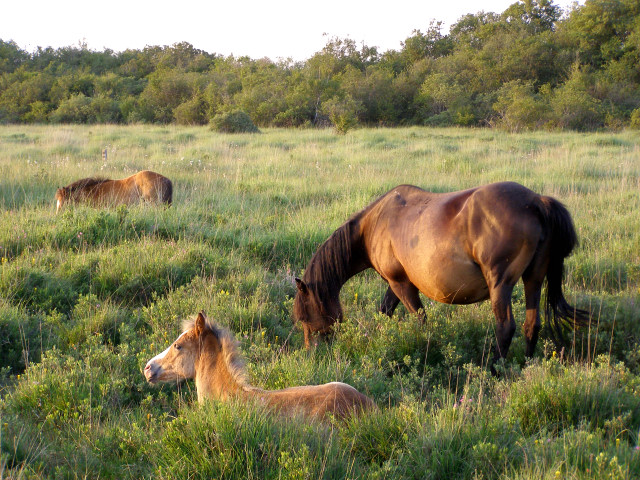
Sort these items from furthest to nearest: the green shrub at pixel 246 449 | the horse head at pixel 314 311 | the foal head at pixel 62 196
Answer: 1. the foal head at pixel 62 196
2. the horse head at pixel 314 311
3. the green shrub at pixel 246 449

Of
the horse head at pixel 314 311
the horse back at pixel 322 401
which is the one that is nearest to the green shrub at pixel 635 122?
the horse head at pixel 314 311

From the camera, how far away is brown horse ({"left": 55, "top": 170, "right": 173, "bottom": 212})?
9156mm

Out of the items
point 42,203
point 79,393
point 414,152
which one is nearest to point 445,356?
point 79,393

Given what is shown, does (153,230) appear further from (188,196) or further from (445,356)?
(445,356)

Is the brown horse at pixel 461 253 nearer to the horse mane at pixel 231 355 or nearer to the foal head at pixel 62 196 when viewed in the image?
the horse mane at pixel 231 355

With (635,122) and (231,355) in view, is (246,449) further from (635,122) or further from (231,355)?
(635,122)

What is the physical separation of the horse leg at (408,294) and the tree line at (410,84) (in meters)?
17.0

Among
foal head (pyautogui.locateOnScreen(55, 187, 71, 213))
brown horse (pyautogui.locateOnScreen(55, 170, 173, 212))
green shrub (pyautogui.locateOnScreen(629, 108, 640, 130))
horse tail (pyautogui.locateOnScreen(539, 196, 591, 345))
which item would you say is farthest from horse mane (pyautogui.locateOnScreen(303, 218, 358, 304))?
green shrub (pyautogui.locateOnScreen(629, 108, 640, 130))

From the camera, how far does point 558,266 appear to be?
4504mm

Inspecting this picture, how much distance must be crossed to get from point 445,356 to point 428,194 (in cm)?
148

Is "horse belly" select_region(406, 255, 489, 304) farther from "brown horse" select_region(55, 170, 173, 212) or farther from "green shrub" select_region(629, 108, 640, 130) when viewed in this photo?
"green shrub" select_region(629, 108, 640, 130)

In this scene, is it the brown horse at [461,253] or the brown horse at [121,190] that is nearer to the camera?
the brown horse at [461,253]

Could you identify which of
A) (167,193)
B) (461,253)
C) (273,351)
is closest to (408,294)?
(461,253)

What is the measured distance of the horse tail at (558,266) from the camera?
4238mm
